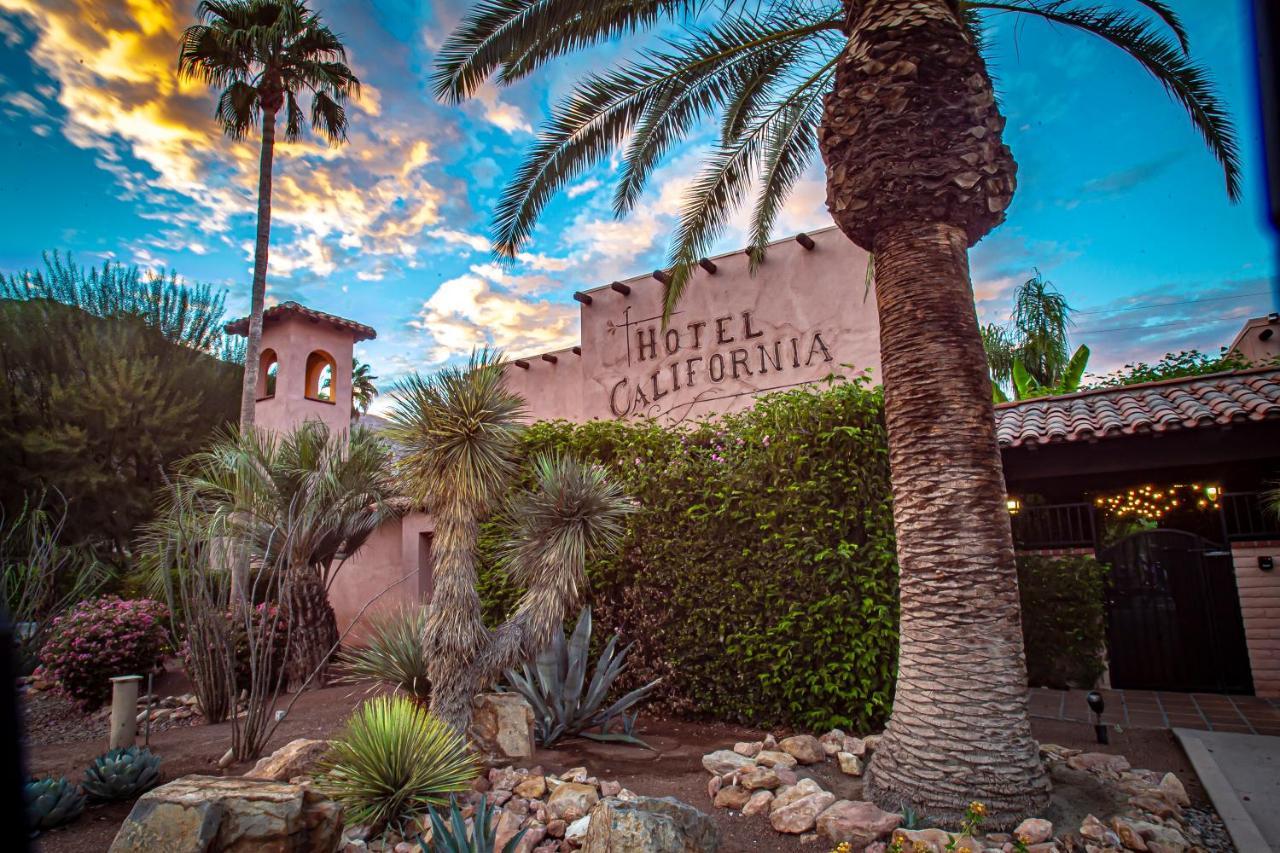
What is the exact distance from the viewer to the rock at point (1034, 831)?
4359 mm

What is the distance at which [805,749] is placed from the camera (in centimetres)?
607

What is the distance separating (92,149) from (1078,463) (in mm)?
13148

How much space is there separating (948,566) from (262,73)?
18.9m

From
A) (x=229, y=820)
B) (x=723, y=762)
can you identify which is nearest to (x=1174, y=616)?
(x=723, y=762)

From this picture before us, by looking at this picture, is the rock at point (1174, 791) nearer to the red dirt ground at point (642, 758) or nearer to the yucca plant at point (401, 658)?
the red dirt ground at point (642, 758)

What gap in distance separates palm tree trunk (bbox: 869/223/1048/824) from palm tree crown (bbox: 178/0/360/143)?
1698 centimetres

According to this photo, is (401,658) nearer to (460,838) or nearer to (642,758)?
(642,758)

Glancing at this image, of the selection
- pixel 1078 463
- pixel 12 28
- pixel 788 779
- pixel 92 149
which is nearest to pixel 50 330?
pixel 92 149

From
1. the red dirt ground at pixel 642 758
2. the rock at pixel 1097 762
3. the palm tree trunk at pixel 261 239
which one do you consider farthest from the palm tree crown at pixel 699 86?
the palm tree trunk at pixel 261 239

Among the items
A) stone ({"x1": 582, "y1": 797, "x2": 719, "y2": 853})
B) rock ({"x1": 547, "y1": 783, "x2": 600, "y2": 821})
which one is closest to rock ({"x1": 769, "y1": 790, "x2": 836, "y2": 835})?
stone ({"x1": 582, "y1": 797, "x2": 719, "y2": 853})

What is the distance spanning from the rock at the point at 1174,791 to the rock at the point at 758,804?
9.18 feet

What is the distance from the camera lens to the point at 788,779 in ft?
17.9

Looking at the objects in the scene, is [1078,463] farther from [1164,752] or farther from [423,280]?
[423,280]

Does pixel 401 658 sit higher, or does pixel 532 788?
pixel 401 658
